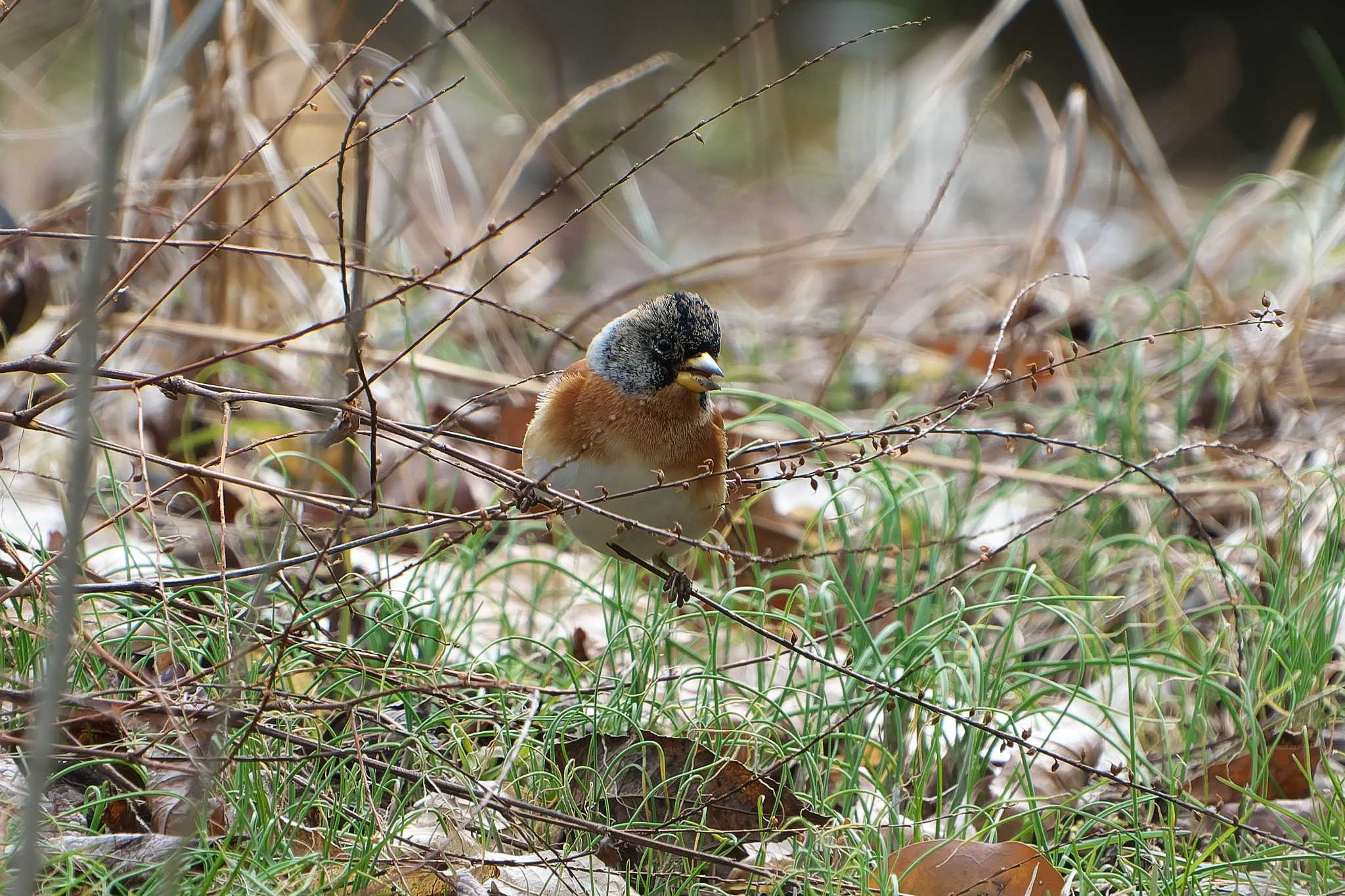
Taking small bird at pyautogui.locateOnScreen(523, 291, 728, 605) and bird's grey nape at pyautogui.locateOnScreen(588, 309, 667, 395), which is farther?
bird's grey nape at pyautogui.locateOnScreen(588, 309, 667, 395)

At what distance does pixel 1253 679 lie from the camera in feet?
9.00

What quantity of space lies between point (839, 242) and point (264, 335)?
430cm

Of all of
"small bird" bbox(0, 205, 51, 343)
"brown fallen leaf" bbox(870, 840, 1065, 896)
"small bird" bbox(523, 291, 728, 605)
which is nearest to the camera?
"brown fallen leaf" bbox(870, 840, 1065, 896)

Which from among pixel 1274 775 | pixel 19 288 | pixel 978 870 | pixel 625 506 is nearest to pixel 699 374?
pixel 625 506

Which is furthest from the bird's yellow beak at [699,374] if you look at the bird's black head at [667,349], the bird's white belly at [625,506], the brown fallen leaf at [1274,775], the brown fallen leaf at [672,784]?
the brown fallen leaf at [1274,775]

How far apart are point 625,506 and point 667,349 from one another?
401mm

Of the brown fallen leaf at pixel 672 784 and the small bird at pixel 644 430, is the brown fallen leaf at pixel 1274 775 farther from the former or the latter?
the small bird at pixel 644 430

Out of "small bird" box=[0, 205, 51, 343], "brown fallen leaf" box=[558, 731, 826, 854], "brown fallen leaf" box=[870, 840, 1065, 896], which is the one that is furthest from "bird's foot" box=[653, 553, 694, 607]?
"small bird" box=[0, 205, 51, 343]

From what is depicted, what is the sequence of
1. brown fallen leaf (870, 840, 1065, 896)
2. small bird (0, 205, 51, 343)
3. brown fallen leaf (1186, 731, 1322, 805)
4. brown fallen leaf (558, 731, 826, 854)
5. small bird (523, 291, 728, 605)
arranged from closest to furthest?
1. brown fallen leaf (870, 840, 1065, 896)
2. brown fallen leaf (558, 731, 826, 854)
3. small bird (523, 291, 728, 605)
4. brown fallen leaf (1186, 731, 1322, 805)
5. small bird (0, 205, 51, 343)

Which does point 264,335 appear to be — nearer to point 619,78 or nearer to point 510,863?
point 619,78

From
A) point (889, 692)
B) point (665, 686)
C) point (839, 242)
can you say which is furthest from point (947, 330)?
point (889, 692)

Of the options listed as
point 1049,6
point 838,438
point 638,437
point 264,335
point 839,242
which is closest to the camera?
point 838,438

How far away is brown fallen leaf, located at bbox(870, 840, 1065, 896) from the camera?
6.64 feet

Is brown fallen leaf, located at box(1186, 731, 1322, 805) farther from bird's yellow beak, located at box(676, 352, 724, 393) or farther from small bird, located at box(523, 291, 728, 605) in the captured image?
bird's yellow beak, located at box(676, 352, 724, 393)
